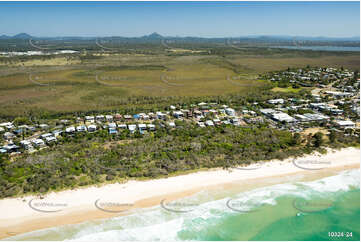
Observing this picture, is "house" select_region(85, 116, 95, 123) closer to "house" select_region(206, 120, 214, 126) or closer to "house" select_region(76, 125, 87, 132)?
"house" select_region(76, 125, 87, 132)

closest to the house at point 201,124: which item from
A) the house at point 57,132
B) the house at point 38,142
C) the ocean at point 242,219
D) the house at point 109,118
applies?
the house at point 109,118

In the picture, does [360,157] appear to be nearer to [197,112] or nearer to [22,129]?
[197,112]

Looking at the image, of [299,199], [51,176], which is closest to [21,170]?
[51,176]

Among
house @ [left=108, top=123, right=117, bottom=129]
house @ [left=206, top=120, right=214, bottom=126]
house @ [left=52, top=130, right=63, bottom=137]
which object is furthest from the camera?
house @ [left=206, top=120, right=214, bottom=126]

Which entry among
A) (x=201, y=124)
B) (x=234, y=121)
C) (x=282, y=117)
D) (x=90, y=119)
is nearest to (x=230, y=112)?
(x=234, y=121)

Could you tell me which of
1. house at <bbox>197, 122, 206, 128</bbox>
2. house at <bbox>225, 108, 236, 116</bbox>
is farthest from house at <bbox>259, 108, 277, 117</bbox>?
house at <bbox>197, 122, 206, 128</bbox>

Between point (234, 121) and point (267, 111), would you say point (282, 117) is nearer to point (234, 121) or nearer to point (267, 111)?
point (267, 111)
